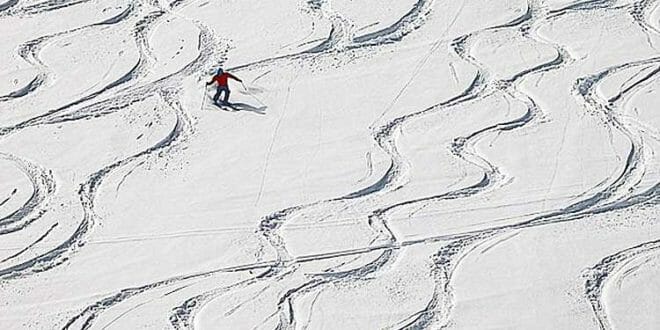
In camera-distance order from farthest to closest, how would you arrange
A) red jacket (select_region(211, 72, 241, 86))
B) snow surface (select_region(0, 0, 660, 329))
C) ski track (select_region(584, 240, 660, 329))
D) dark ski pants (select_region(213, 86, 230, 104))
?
dark ski pants (select_region(213, 86, 230, 104)) < red jacket (select_region(211, 72, 241, 86)) < snow surface (select_region(0, 0, 660, 329)) < ski track (select_region(584, 240, 660, 329))

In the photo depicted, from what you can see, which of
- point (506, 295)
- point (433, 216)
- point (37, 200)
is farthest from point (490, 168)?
point (37, 200)

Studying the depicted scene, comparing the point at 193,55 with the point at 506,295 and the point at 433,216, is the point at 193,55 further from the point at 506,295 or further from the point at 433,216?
the point at 506,295

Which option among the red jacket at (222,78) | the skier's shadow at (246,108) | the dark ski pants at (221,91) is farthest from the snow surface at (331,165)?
the red jacket at (222,78)

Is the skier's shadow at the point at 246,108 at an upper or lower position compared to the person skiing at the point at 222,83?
lower

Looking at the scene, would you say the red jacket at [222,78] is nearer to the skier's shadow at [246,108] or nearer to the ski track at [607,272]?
the skier's shadow at [246,108]

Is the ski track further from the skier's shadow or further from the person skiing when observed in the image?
the person skiing

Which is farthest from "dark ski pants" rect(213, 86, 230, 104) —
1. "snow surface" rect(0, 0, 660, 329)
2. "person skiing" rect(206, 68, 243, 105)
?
"snow surface" rect(0, 0, 660, 329)

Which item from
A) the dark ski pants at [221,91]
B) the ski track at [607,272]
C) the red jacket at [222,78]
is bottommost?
the ski track at [607,272]
